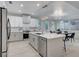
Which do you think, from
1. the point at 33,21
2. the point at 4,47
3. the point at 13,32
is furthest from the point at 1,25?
the point at 33,21

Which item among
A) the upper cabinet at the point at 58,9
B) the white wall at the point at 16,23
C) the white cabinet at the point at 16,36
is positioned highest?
the upper cabinet at the point at 58,9

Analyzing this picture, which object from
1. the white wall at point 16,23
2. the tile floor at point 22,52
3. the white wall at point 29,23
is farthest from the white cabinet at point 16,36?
the tile floor at point 22,52

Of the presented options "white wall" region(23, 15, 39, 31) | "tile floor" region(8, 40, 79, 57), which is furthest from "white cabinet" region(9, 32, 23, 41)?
"tile floor" region(8, 40, 79, 57)

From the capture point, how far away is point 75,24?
31.3 ft

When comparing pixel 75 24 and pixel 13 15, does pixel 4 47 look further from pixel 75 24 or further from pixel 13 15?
pixel 75 24

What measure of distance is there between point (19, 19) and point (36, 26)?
6.55 ft

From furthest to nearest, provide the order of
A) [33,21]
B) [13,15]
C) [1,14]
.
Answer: [33,21], [13,15], [1,14]

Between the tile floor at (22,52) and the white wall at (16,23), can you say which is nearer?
the tile floor at (22,52)

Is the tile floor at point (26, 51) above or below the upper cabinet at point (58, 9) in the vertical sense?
below

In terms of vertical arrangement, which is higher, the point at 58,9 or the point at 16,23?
the point at 58,9

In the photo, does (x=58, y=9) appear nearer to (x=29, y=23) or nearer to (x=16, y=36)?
(x=29, y=23)

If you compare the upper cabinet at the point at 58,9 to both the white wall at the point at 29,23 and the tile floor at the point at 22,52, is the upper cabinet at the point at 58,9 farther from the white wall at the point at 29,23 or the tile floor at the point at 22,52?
the tile floor at the point at 22,52

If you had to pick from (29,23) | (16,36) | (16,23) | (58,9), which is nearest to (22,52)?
(16,36)

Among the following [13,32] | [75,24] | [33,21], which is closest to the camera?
[13,32]
